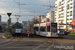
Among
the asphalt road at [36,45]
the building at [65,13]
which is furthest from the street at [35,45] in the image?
the building at [65,13]

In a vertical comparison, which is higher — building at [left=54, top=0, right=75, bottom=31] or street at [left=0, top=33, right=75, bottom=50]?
building at [left=54, top=0, right=75, bottom=31]

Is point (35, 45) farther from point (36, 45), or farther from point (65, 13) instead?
point (65, 13)

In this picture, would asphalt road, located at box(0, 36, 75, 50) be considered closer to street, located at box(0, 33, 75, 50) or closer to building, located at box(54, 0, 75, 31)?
street, located at box(0, 33, 75, 50)

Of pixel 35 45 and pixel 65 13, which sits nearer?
pixel 35 45

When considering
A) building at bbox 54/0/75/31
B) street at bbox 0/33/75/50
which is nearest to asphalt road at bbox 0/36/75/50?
street at bbox 0/33/75/50

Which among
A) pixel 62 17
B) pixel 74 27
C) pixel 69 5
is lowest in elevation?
pixel 74 27

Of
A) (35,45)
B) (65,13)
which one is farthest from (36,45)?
(65,13)

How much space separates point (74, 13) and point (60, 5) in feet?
45.9

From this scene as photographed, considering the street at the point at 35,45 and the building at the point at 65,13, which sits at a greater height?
the building at the point at 65,13

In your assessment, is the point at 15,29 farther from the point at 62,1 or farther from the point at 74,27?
the point at 62,1

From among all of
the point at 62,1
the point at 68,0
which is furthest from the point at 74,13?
the point at 62,1

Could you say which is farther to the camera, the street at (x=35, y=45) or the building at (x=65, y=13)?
the building at (x=65, y=13)

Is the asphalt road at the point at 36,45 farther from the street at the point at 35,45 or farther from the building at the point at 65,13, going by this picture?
the building at the point at 65,13

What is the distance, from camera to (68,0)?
6234 cm
